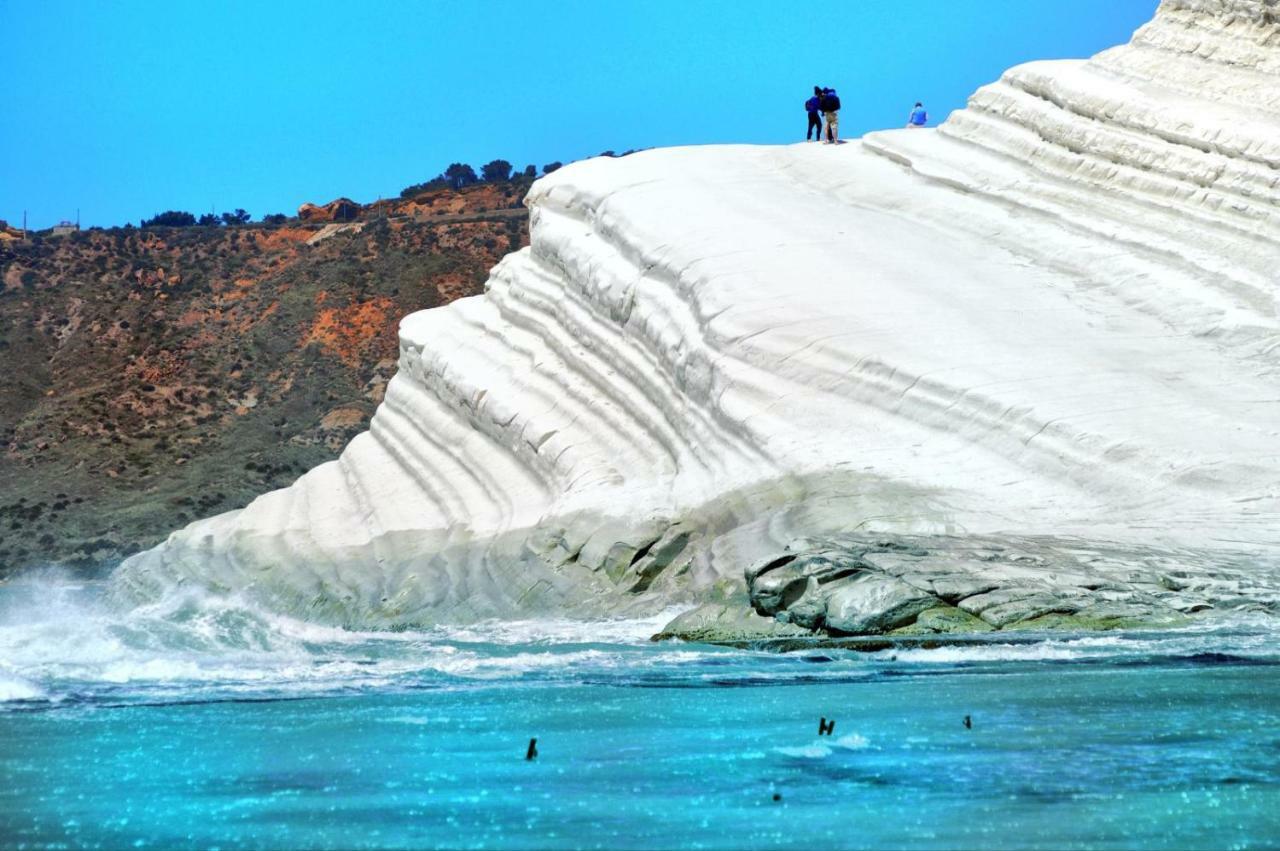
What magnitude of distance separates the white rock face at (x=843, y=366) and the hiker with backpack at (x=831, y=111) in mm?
678

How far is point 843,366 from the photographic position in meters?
17.7

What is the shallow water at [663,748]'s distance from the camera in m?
6.77

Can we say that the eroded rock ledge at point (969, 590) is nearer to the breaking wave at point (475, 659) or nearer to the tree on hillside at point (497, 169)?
the breaking wave at point (475, 659)

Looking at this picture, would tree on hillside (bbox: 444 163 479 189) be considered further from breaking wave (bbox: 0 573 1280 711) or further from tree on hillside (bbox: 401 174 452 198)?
breaking wave (bbox: 0 573 1280 711)

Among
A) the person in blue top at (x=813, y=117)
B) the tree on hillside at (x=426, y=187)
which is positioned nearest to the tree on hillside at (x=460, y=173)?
the tree on hillside at (x=426, y=187)

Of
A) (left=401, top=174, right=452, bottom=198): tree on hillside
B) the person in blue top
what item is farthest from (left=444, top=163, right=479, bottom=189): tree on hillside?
the person in blue top

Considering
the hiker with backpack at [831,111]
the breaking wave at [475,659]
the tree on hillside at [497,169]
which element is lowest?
the breaking wave at [475,659]

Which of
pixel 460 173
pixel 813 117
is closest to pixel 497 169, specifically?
pixel 460 173

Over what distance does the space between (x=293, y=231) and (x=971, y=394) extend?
51.7 meters

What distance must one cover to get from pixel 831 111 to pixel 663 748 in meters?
18.5

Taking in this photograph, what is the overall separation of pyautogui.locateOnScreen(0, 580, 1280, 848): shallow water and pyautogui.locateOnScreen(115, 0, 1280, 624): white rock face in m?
3.70

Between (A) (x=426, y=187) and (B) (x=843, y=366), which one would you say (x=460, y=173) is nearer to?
(A) (x=426, y=187)

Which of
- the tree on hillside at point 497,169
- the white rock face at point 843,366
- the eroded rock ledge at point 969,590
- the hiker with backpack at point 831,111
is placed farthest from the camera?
the tree on hillside at point 497,169

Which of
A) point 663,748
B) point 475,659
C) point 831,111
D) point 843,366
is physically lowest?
point 663,748
